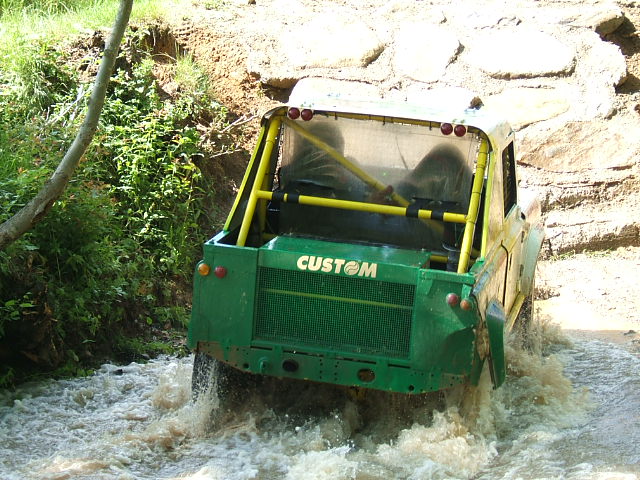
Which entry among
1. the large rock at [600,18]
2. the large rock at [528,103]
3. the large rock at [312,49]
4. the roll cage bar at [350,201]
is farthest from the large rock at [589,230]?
the roll cage bar at [350,201]

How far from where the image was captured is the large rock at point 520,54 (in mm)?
9922

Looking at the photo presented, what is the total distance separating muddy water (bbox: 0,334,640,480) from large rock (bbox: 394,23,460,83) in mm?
4256

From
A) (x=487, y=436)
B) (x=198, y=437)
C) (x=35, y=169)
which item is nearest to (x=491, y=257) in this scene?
(x=487, y=436)

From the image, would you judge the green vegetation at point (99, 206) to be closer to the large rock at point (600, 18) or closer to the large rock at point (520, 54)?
the large rock at point (520, 54)

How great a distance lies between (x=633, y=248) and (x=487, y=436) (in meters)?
4.36

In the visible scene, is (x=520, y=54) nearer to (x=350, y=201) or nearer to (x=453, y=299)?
(x=350, y=201)

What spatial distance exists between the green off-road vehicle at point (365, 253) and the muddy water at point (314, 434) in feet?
1.22

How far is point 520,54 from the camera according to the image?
32.9 feet

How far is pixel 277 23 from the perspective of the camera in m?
10.3

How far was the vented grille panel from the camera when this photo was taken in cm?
521

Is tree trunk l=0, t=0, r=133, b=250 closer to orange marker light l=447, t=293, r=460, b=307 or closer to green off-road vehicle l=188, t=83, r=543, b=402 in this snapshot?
green off-road vehicle l=188, t=83, r=543, b=402

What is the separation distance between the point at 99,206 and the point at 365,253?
2.55 m

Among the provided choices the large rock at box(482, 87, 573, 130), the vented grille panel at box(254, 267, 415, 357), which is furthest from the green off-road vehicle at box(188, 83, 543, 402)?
the large rock at box(482, 87, 573, 130)

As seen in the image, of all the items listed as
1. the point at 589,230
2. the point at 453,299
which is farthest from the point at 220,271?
the point at 589,230
